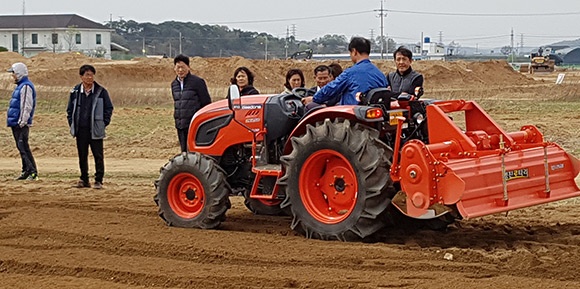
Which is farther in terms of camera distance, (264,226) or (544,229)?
(264,226)

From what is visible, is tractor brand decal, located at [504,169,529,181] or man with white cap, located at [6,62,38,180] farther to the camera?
man with white cap, located at [6,62,38,180]

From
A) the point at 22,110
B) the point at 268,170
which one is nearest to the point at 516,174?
the point at 268,170

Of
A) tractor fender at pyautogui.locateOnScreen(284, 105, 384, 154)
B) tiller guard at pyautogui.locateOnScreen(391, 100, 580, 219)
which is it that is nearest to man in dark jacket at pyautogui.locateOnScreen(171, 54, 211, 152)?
tractor fender at pyautogui.locateOnScreen(284, 105, 384, 154)

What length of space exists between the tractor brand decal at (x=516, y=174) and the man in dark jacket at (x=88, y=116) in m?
6.75

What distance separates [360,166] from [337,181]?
0.44m

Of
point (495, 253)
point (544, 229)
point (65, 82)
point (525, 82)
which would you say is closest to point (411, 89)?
point (544, 229)

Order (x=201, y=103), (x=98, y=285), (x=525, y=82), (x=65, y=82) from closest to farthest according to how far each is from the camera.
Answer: (x=98, y=285) → (x=201, y=103) → (x=65, y=82) → (x=525, y=82)

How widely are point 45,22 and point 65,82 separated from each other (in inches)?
2038

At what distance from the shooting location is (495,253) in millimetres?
7312

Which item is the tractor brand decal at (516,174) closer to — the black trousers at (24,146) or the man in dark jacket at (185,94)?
the man in dark jacket at (185,94)

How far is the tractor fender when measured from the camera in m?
7.77

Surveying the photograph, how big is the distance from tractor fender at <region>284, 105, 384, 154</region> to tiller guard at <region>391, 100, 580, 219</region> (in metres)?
0.42

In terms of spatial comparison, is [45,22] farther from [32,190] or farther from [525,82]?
[32,190]

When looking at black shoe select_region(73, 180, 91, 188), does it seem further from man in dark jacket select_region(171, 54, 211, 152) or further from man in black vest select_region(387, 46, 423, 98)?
man in black vest select_region(387, 46, 423, 98)
